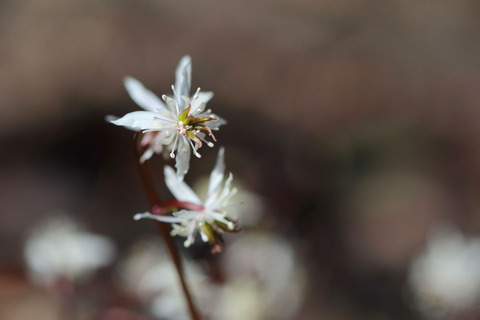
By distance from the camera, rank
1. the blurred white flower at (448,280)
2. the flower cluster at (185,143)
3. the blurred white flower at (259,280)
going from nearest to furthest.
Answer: the flower cluster at (185,143) < the blurred white flower at (259,280) < the blurred white flower at (448,280)

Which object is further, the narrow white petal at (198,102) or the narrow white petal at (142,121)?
the narrow white petal at (198,102)

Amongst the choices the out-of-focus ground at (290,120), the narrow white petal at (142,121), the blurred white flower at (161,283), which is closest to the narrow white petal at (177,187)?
the narrow white petal at (142,121)

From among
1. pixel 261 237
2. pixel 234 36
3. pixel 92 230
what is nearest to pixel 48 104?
pixel 92 230

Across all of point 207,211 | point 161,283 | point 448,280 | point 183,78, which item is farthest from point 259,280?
point 183,78

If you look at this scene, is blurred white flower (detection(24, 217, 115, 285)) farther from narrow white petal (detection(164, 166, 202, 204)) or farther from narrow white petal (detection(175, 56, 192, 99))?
narrow white petal (detection(175, 56, 192, 99))

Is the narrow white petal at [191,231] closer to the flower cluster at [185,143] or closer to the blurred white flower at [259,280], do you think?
the flower cluster at [185,143]

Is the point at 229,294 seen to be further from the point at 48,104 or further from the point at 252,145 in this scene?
the point at 48,104

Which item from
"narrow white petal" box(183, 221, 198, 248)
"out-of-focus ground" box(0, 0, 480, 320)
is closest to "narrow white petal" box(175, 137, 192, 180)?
"narrow white petal" box(183, 221, 198, 248)
